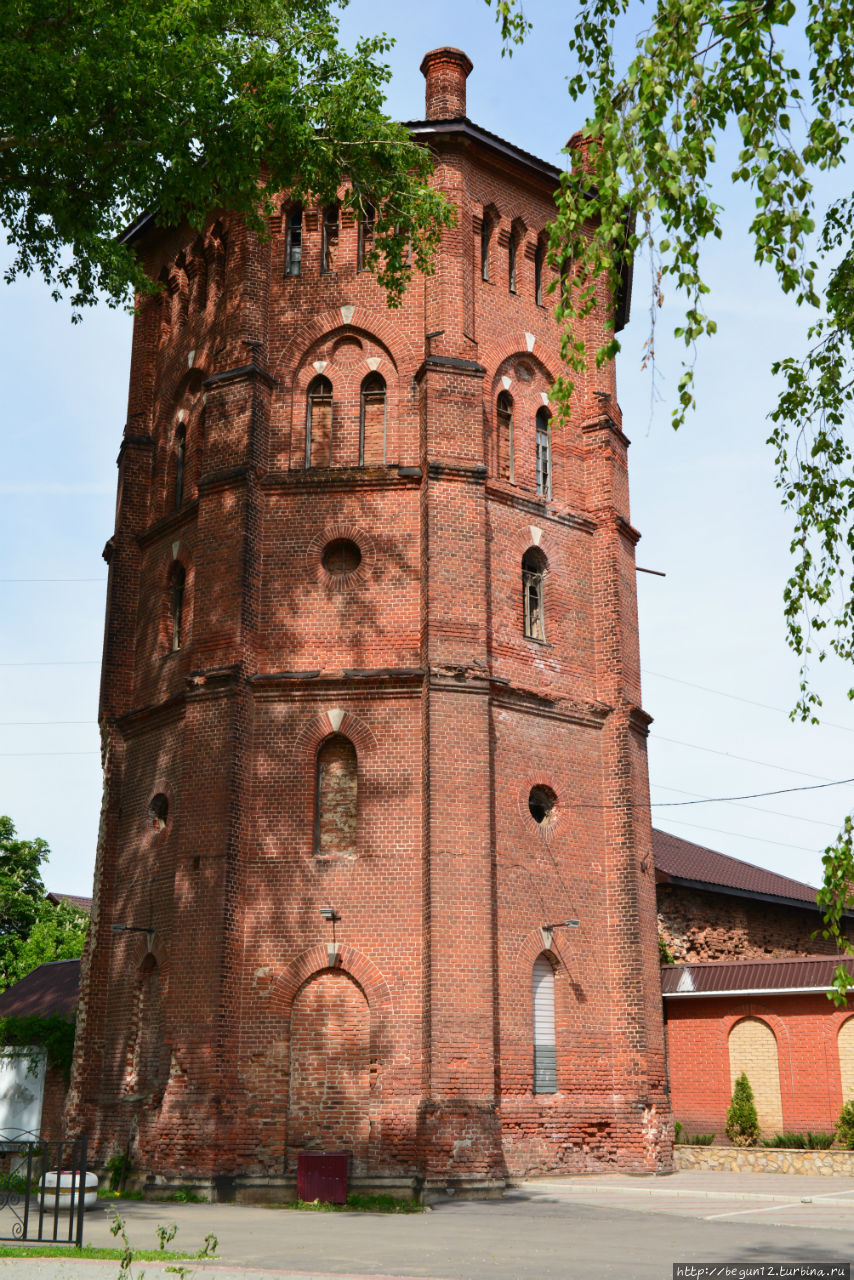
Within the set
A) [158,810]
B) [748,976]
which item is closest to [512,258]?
[158,810]

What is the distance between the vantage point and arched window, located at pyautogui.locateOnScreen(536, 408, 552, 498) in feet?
72.5

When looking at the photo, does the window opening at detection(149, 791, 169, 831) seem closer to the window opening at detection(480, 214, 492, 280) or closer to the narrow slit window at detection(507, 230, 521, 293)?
the window opening at detection(480, 214, 492, 280)

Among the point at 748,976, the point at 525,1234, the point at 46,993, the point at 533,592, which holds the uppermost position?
the point at 533,592

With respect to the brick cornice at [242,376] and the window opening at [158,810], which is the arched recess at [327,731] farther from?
the brick cornice at [242,376]

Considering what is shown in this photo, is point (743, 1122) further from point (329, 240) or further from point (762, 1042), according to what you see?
point (329, 240)

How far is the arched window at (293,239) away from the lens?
71.7 feet

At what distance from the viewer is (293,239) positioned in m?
22.0

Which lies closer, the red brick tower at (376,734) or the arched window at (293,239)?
the red brick tower at (376,734)

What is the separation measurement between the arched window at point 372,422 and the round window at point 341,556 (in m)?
1.43

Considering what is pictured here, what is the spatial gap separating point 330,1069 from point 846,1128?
349 inches

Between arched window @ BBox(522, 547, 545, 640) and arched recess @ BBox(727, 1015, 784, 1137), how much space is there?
820cm

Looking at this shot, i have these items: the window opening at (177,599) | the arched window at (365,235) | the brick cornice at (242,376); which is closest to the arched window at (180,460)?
the window opening at (177,599)

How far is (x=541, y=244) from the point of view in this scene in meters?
23.2

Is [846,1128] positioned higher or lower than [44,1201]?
higher
